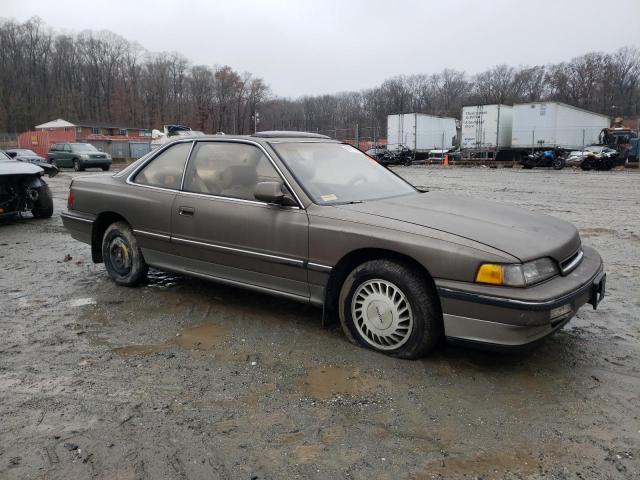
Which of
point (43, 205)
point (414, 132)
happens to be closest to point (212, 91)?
point (414, 132)

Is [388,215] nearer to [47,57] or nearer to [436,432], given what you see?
[436,432]

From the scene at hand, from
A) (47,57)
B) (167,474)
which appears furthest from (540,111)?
(47,57)

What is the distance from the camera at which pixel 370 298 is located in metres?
3.43

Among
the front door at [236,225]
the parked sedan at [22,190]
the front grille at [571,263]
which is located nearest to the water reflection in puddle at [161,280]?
the front door at [236,225]

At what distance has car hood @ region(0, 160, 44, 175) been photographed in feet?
27.1

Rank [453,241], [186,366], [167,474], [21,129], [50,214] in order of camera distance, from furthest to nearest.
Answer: [21,129] → [50,214] → [186,366] → [453,241] → [167,474]

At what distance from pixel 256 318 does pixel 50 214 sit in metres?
7.32

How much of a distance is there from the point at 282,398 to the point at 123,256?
9.32 ft

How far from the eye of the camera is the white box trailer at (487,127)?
3156 cm

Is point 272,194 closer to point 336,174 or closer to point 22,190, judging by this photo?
point 336,174

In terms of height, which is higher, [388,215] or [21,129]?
[21,129]

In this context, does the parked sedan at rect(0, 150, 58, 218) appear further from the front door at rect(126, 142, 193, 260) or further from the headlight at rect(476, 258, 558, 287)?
the headlight at rect(476, 258, 558, 287)

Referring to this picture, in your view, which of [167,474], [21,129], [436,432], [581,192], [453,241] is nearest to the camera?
[167,474]

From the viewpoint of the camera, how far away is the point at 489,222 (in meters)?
3.45
